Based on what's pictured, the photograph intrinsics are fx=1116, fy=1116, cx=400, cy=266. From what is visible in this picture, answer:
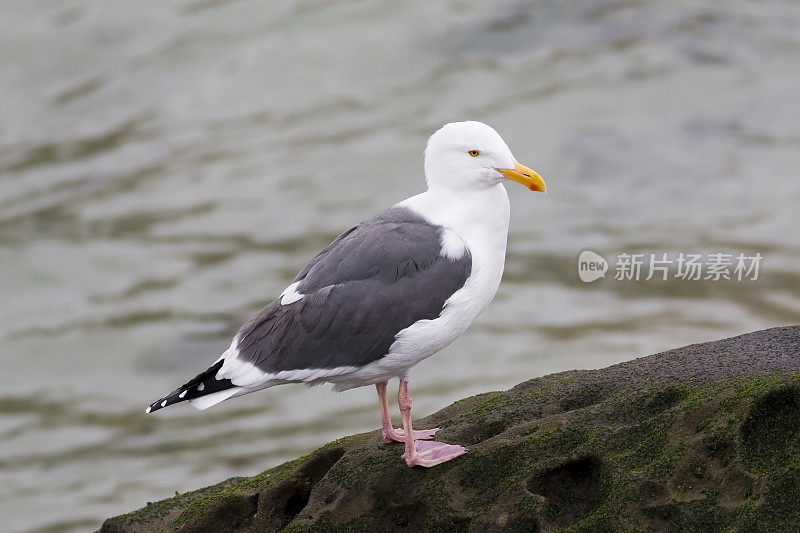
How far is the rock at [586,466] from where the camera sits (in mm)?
4375

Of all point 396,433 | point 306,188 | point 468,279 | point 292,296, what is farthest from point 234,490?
point 306,188

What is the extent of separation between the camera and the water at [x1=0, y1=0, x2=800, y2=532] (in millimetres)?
12625

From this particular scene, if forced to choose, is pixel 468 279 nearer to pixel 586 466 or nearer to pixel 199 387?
pixel 586 466

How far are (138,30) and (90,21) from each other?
3.11ft

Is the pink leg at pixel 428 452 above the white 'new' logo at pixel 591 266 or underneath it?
underneath

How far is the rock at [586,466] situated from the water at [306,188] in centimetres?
595

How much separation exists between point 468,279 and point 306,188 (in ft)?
35.9

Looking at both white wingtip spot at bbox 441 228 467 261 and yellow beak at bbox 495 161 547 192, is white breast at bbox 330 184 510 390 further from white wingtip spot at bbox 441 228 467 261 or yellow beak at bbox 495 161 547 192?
yellow beak at bbox 495 161 547 192

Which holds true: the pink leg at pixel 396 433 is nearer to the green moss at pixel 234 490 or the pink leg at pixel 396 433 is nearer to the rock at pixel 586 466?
the rock at pixel 586 466

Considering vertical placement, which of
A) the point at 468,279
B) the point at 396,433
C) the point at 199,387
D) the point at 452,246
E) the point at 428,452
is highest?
the point at 452,246

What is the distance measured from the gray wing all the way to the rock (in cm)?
53

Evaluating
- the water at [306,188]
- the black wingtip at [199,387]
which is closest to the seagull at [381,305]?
the black wingtip at [199,387]

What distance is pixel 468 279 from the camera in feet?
19.0

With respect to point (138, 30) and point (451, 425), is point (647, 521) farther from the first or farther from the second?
point (138, 30)
